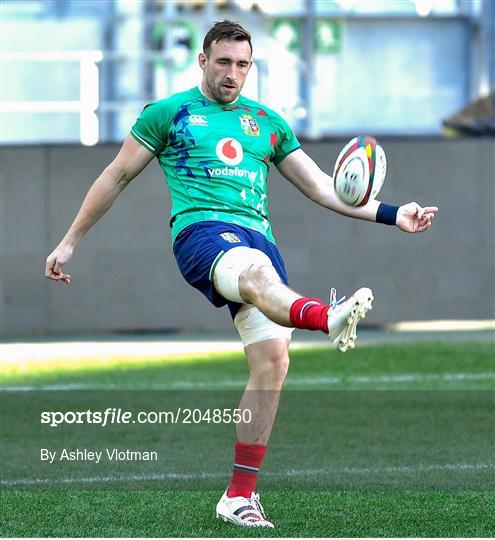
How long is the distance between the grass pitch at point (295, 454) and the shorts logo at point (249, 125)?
161 centimetres

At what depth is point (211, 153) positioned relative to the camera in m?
6.11

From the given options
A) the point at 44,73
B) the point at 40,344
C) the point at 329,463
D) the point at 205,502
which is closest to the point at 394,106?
the point at 44,73

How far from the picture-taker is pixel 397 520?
5820 millimetres

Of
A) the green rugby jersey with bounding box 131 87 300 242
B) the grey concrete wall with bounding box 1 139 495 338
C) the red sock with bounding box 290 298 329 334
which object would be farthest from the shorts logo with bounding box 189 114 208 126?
the grey concrete wall with bounding box 1 139 495 338

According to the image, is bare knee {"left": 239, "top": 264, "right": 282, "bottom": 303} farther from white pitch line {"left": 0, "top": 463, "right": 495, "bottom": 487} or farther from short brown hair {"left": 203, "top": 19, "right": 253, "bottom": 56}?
white pitch line {"left": 0, "top": 463, "right": 495, "bottom": 487}

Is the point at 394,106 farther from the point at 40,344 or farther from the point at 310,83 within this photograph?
the point at 40,344

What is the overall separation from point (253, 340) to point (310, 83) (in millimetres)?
11591

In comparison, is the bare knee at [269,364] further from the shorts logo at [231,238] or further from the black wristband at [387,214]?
the black wristband at [387,214]

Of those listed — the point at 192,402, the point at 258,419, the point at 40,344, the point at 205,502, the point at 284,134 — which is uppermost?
the point at 284,134

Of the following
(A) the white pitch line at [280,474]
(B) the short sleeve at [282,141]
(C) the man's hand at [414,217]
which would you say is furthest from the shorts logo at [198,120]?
(A) the white pitch line at [280,474]

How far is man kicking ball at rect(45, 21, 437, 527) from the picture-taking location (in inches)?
231

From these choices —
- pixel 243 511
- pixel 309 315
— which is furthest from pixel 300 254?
pixel 309 315

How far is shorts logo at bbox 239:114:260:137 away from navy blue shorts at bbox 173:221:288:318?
0.46 m

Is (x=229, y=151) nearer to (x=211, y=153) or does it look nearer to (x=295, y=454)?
(x=211, y=153)
